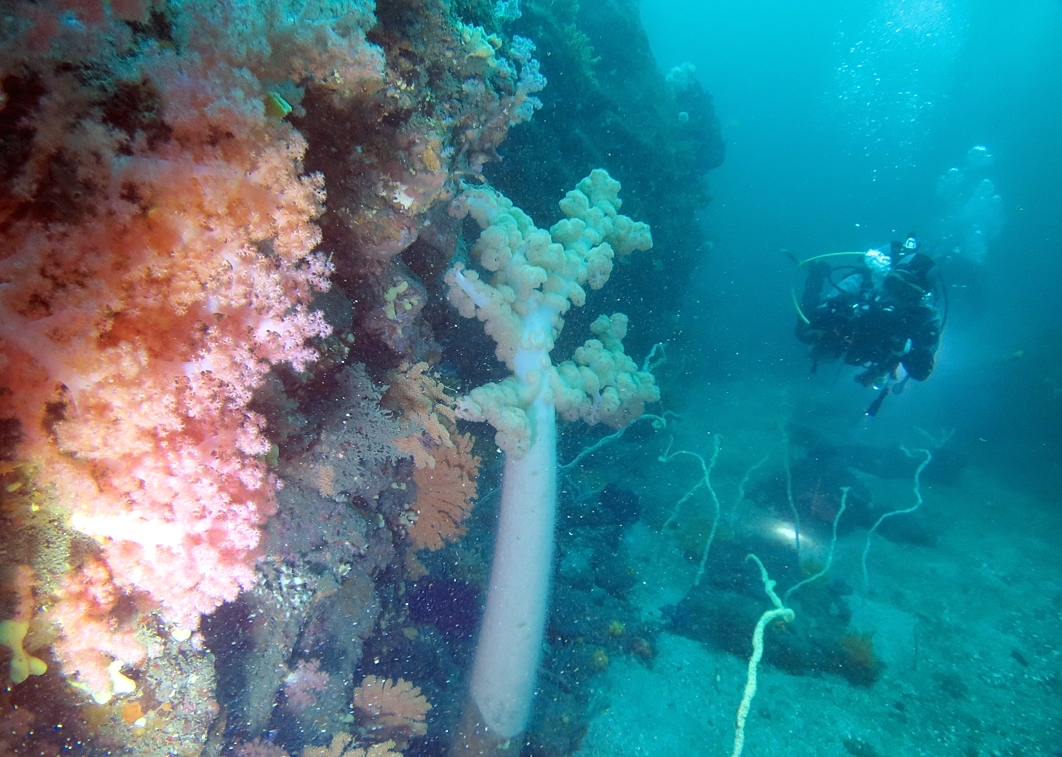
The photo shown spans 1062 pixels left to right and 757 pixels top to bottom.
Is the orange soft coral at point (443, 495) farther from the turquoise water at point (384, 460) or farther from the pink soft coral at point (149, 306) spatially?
the pink soft coral at point (149, 306)

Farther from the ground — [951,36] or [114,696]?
[951,36]

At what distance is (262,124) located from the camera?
56.4 inches

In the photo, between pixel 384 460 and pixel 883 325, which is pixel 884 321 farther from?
pixel 384 460

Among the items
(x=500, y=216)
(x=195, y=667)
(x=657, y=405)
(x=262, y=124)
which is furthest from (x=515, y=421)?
(x=657, y=405)

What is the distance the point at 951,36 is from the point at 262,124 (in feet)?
281

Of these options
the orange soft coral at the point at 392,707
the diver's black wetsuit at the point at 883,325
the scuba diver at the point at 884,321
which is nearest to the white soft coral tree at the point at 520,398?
the orange soft coral at the point at 392,707

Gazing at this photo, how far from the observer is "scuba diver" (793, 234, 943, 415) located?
26.5 feet

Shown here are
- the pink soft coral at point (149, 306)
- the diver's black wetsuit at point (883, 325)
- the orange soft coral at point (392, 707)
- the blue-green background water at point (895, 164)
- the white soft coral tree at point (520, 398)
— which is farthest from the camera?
the blue-green background water at point (895, 164)

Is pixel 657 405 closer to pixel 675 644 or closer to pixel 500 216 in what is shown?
pixel 675 644

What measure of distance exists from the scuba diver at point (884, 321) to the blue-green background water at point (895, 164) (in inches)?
456

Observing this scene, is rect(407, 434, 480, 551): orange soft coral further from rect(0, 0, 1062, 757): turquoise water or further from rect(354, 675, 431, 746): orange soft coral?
rect(354, 675, 431, 746): orange soft coral

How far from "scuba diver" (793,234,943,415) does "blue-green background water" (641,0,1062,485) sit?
1157 cm

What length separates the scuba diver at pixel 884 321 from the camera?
8.07m

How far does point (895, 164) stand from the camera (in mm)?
64812
